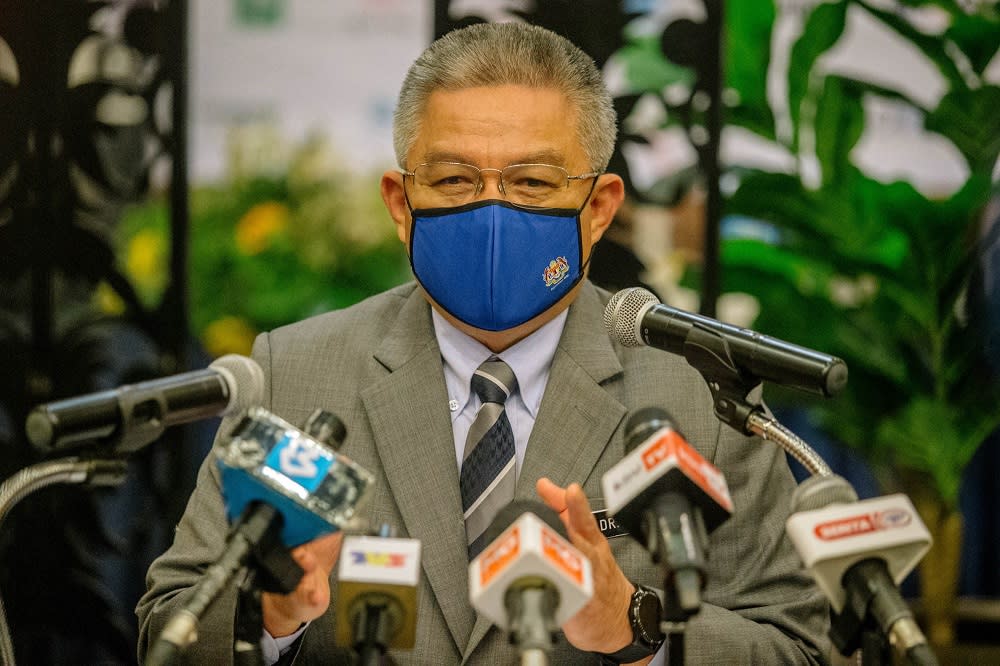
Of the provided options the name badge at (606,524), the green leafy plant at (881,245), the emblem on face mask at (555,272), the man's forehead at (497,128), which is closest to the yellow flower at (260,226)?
the green leafy plant at (881,245)

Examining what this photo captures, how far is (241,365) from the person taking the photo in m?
1.65

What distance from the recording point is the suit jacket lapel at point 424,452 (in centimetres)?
223

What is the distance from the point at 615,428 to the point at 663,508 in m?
0.90

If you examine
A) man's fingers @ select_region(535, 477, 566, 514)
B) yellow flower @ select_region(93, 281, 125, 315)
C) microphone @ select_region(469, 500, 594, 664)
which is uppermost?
microphone @ select_region(469, 500, 594, 664)

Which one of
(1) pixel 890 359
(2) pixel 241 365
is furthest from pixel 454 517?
(1) pixel 890 359

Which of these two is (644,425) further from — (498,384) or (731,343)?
(498,384)

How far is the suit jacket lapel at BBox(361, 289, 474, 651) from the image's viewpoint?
223cm

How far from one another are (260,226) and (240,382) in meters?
2.97

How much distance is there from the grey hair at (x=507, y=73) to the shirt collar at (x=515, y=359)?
1.18 feet

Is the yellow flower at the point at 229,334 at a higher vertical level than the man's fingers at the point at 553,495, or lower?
lower

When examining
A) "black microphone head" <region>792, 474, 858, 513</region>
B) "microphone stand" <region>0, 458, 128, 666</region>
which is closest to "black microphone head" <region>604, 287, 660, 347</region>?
"black microphone head" <region>792, 474, 858, 513</region>

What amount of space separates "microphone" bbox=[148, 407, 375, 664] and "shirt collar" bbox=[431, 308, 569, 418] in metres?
0.96

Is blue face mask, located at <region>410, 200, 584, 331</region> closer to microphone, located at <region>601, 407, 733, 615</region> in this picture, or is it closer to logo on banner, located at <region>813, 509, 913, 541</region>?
microphone, located at <region>601, 407, 733, 615</region>

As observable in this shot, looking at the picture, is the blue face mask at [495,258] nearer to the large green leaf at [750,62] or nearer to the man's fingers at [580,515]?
the man's fingers at [580,515]
